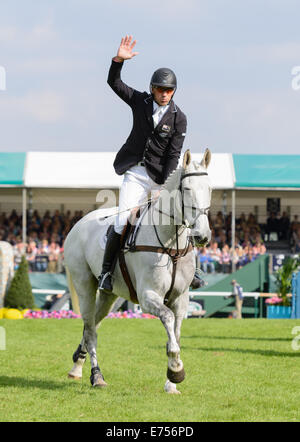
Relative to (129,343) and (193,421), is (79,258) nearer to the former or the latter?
(193,421)

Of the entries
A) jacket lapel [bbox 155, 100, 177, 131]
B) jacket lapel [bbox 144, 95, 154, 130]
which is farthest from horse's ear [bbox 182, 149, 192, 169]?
jacket lapel [bbox 144, 95, 154, 130]

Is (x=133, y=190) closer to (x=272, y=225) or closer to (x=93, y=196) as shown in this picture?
(x=93, y=196)

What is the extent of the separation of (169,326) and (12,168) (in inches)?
776

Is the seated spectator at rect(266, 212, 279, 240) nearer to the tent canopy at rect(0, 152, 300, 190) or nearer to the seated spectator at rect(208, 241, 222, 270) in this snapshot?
the tent canopy at rect(0, 152, 300, 190)

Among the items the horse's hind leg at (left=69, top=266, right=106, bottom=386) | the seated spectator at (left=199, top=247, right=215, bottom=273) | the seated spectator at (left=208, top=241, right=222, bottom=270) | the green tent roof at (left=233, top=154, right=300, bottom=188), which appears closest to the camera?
the horse's hind leg at (left=69, top=266, right=106, bottom=386)

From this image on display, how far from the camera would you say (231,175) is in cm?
2586

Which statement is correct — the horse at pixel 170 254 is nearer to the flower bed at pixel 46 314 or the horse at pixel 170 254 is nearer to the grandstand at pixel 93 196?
the flower bed at pixel 46 314

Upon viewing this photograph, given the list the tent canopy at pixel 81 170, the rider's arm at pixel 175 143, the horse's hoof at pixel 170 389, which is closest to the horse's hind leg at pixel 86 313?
the horse's hoof at pixel 170 389

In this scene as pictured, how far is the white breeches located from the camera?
8094 mm

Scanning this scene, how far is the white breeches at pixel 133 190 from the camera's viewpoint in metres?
8.09

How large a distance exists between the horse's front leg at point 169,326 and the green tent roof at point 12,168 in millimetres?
18766

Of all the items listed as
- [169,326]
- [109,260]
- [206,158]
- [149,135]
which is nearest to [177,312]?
[169,326]

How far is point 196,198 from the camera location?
693 centimetres

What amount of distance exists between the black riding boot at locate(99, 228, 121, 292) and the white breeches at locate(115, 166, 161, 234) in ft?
0.35
